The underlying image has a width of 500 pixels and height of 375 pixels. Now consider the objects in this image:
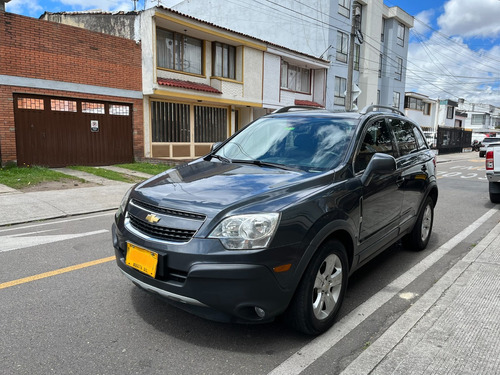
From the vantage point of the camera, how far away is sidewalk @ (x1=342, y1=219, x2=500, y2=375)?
104 inches

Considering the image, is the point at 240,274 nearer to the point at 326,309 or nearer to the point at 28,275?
the point at 326,309

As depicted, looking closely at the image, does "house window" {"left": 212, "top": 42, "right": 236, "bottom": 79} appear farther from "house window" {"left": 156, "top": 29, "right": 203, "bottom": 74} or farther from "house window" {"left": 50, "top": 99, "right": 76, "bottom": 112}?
"house window" {"left": 50, "top": 99, "right": 76, "bottom": 112}

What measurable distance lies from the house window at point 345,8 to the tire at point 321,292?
2848 cm

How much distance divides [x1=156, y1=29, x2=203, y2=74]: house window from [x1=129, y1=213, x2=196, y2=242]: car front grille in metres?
14.8

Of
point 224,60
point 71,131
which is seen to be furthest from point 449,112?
point 71,131

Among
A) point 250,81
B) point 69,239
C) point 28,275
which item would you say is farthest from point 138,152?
point 28,275

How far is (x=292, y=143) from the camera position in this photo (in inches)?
154

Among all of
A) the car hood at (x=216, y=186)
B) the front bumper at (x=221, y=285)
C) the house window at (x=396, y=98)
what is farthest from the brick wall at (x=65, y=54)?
the house window at (x=396, y=98)

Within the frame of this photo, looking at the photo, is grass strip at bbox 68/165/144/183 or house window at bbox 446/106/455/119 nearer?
grass strip at bbox 68/165/144/183

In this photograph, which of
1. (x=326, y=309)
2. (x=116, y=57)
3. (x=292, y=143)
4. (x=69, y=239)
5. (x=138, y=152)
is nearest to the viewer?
(x=326, y=309)

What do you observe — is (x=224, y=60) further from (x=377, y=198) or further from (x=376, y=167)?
(x=376, y=167)

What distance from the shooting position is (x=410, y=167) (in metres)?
4.68

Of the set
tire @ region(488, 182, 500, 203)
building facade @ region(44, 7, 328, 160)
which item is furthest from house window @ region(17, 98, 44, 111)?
tire @ region(488, 182, 500, 203)

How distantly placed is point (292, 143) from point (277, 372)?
2143 mm
